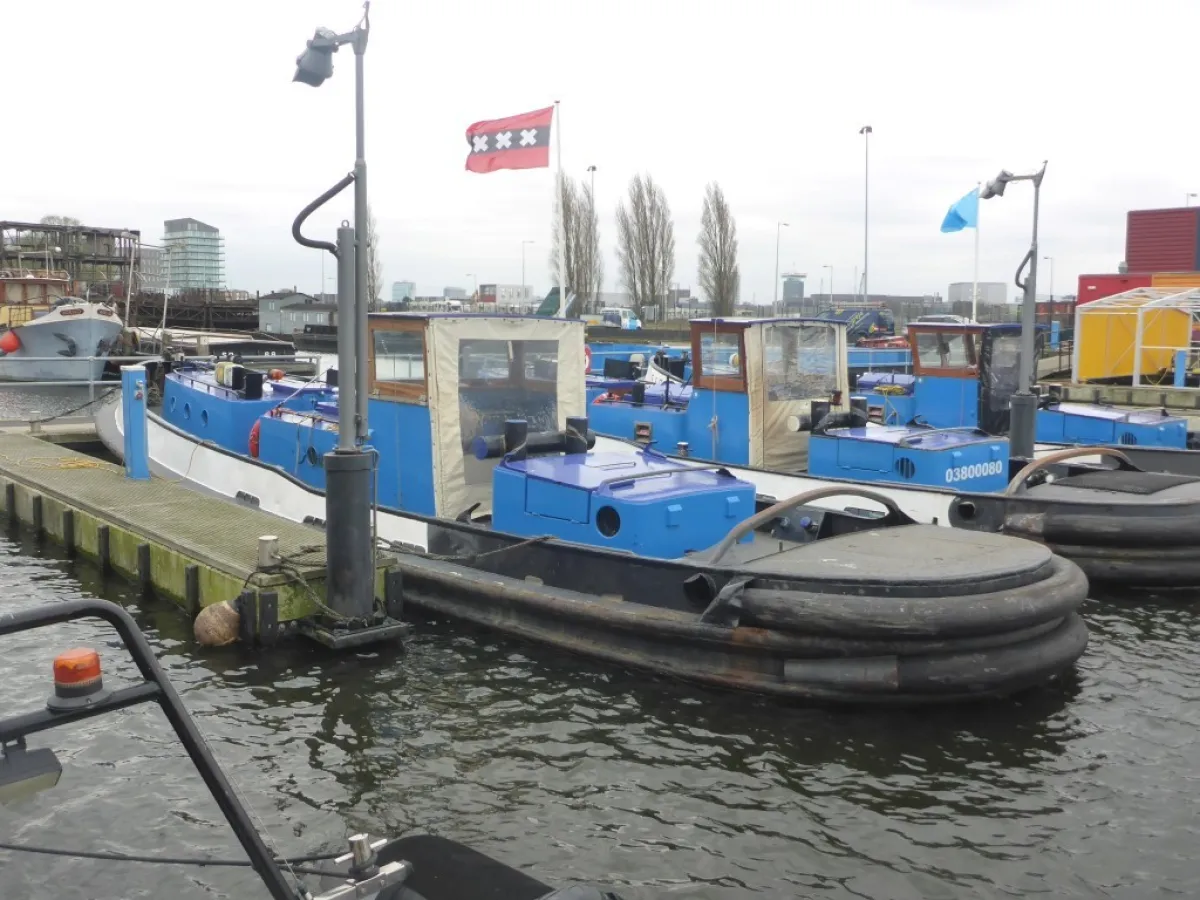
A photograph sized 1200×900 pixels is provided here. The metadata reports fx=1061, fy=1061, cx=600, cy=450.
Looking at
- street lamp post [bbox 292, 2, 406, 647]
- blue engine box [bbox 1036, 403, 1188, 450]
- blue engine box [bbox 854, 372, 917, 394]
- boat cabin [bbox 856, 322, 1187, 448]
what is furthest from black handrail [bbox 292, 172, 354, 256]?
blue engine box [bbox 854, 372, 917, 394]

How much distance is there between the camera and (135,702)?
3012 millimetres

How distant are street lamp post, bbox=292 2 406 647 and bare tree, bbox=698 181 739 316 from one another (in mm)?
53493

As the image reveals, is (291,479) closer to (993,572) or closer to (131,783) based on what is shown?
(131,783)

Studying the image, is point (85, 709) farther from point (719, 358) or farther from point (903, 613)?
point (719, 358)

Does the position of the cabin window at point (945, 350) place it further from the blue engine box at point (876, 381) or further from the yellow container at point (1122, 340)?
the yellow container at point (1122, 340)

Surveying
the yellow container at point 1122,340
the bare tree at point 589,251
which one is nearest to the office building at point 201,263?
the bare tree at point 589,251

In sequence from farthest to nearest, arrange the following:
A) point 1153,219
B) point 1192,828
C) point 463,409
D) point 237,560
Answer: point 1153,219, point 463,409, point 237,560, point 1192,828

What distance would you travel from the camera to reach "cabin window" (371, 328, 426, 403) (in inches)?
402

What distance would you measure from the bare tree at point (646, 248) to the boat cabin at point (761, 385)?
49238 millimetres

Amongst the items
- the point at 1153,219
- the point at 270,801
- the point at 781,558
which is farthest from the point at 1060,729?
the point at 1153,219

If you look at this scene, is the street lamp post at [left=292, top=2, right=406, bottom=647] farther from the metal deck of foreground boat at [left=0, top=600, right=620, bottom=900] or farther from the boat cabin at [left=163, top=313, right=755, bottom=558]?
the metal deck of foreground boat at [left=0, top=600, right=620, bottom=900]

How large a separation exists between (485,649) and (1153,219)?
3987 cm

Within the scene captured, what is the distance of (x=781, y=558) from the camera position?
8062 mm

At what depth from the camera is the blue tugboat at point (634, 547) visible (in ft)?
23.9
